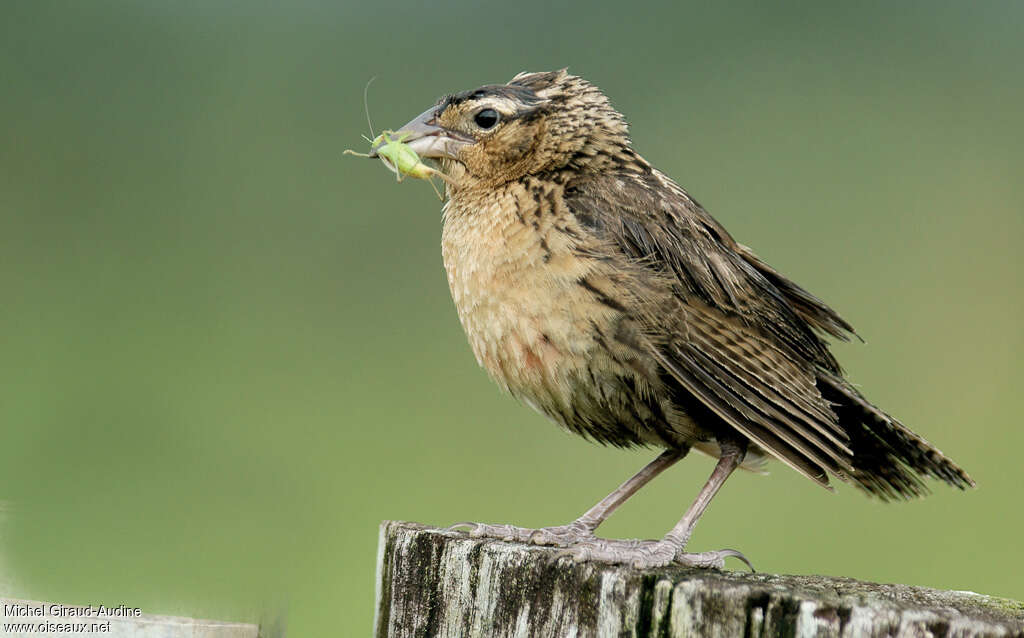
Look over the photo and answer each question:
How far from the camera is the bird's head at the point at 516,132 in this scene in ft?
15.6

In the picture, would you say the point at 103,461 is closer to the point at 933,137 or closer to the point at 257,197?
the point at 257,197

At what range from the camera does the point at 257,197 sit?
1016cm

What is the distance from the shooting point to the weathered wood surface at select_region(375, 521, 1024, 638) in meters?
2.86

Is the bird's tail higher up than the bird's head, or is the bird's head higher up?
the bird's head

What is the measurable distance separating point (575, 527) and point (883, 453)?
113cm

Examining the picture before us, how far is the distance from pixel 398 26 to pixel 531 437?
481 centimetres

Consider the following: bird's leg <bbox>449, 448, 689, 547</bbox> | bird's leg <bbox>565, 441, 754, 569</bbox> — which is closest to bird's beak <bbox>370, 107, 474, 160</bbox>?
bird's leg <bbox>449, 448, 689, 547</bbox>

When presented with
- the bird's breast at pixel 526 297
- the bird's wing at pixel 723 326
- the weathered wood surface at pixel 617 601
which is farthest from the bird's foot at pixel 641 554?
the bird's breast at pixel 526 297

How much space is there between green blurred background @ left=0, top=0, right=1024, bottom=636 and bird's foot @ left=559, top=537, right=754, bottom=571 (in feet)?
7.91

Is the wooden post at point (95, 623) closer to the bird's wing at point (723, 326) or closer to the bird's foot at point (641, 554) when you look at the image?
the bird's foot at point (641, 554)

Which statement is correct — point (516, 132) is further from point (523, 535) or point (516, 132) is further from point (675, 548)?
point (675, 548)

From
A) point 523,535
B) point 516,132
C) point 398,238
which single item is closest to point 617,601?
point 523,535

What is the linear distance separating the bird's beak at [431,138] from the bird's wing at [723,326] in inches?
21.8

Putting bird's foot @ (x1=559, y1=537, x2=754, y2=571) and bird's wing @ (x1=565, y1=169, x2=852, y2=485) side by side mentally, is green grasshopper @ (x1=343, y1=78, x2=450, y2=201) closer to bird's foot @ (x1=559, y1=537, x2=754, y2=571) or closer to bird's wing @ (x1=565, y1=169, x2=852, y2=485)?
bird's wing @ (x1=565, y1=169, x2=852, y2=485)
